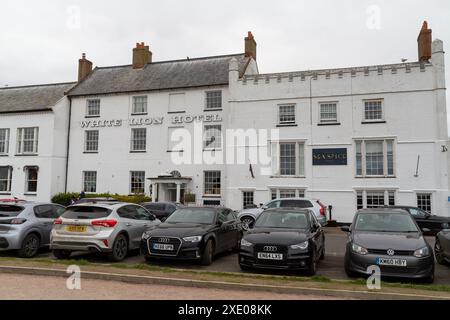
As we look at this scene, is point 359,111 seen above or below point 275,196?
above

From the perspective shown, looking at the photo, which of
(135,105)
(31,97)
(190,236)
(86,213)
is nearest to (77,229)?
(86,213)

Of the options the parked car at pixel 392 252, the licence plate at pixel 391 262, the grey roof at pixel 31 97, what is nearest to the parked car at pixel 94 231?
the parked car at pixel 392 252

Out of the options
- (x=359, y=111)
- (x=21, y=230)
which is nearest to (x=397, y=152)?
(x=359, y=111)

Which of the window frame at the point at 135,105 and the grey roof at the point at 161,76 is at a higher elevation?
the grey roof at the point at 161,76

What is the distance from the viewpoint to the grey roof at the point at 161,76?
2770 cm

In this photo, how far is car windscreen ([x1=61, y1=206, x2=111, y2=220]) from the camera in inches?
400

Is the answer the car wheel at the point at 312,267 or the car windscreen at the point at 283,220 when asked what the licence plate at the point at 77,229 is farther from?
the car wheel at the point at 312,267

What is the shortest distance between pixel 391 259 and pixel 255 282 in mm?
2961

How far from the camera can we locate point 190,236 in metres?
9.66

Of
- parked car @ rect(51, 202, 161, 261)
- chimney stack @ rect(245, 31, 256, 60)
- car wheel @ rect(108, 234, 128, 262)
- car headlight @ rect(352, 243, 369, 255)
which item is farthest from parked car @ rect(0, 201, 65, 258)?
chimney stack @ rect(245, 31, 256, 60)

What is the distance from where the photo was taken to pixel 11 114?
101ft

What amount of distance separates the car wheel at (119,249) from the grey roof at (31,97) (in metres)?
22.3
